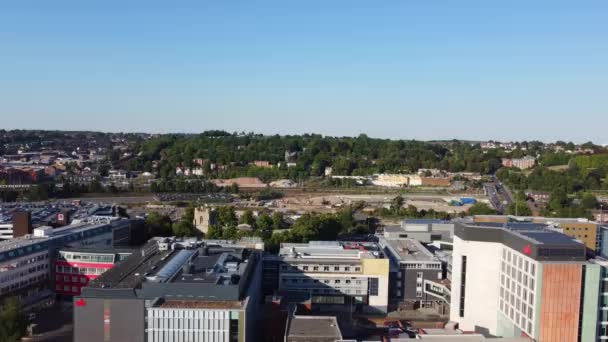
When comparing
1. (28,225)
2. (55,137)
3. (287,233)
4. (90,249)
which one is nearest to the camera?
(90,249)

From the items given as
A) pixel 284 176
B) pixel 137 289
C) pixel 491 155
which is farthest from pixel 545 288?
pixel 491 155

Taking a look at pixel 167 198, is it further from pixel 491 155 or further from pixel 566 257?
pixel 491 155

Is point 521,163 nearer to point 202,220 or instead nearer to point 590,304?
point 202,220

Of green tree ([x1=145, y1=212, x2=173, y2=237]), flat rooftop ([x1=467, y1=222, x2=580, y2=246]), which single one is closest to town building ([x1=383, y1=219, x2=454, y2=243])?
flat rooftop ([x1=467, y1=222, x2=580, y2=246])

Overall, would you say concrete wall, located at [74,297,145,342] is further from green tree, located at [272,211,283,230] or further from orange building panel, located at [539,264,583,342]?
green tree, located at [272,211,283,230]

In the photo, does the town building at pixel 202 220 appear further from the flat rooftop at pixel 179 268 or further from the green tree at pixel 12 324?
the green tree at pixel 12 324

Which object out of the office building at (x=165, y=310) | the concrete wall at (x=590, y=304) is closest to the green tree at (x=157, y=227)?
the office building at (x=165, y=310)
